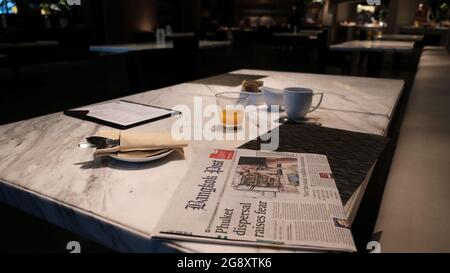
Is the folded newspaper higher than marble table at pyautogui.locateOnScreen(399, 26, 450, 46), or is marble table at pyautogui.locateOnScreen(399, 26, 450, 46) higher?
marble table at pyautogui.locateOnScreen(399, 26, 450, 46)

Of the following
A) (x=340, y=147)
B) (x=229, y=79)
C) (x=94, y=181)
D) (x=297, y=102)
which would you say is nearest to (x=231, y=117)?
(x=297, y=102)

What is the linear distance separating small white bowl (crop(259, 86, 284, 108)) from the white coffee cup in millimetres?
103

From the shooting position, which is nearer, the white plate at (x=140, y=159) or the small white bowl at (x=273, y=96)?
the white plate at (x=140, y=159)

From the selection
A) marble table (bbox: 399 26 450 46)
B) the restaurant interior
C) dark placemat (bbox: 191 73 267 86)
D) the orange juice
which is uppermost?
marble table (bbox: 399 26 450 46)

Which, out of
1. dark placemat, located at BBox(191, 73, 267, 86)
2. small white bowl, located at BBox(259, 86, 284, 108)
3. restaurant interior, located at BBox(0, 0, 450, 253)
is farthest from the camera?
dark placemat, located at BBox(191, 73, 267, 86)

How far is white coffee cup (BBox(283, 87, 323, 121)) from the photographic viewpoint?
1.10 meters

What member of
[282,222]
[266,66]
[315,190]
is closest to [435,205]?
[315,190]

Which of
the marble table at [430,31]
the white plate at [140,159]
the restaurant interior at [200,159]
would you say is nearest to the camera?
the restaurant interior at [200,159]

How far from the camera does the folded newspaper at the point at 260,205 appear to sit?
52 cm

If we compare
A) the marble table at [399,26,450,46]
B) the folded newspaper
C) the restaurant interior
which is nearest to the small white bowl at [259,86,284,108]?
the restaurant interior

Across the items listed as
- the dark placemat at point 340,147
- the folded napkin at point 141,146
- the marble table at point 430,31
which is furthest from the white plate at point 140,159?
the marble table at point 430,31

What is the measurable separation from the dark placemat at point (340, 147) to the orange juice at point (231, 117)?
132mm

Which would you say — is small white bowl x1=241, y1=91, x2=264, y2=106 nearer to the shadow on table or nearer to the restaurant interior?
the restaurant interior

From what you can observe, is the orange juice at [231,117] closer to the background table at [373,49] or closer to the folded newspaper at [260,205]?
the folded newspaper at [260,205]
